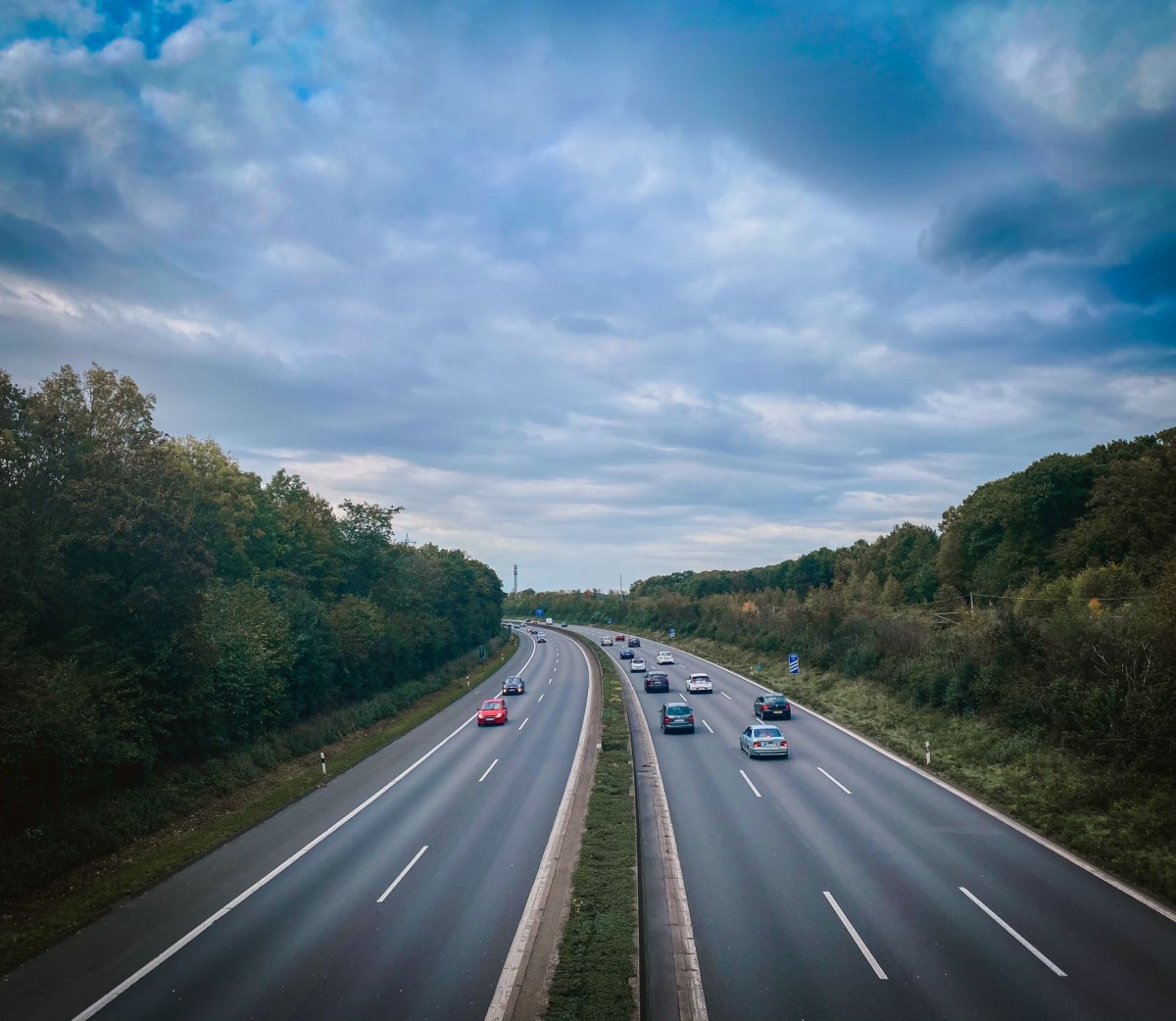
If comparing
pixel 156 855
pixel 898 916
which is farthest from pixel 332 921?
pixel 898 916

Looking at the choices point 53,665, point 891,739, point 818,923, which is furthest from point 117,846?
point 891,739

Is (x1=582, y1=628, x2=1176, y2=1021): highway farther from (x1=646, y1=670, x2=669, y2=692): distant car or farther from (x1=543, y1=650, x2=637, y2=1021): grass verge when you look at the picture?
(x1=646, y1=670, x2=669, y2=692): distant car

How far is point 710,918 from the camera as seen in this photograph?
1339 centimetres

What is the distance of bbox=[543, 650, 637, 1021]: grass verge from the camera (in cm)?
1027

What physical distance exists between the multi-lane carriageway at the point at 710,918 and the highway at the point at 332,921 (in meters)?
0.06

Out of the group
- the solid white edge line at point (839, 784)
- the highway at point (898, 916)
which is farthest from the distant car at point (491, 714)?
the solid white edge line at point (839, 784)

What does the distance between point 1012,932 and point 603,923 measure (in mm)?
7236

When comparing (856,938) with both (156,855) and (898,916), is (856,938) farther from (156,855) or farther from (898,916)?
(156,855)

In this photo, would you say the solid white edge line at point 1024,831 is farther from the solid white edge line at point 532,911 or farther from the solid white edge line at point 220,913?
the solid white edge line at point 220,913

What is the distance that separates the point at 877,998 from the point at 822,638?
4429cm

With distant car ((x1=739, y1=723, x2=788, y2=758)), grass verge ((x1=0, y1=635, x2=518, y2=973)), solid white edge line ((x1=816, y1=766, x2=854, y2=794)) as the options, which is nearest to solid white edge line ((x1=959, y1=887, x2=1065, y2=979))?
solid white edge line ((x1=816, y1=766, x2=854, y2=794))

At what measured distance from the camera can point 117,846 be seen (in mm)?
18438

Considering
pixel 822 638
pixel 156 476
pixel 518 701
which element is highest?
pixel 156 476

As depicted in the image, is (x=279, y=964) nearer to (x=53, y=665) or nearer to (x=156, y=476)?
(x=53, y=665)
